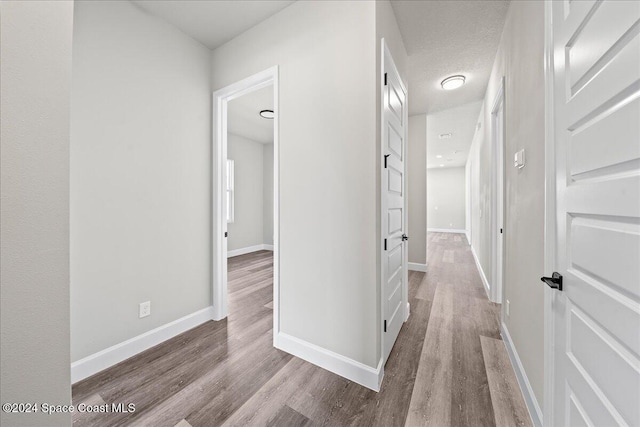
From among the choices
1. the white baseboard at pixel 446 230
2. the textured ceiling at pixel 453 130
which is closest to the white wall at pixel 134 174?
the textured ceiling at pixel 453 130

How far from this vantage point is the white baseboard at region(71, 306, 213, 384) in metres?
1.68

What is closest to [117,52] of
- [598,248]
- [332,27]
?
[332,27]

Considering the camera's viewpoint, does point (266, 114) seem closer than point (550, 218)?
No

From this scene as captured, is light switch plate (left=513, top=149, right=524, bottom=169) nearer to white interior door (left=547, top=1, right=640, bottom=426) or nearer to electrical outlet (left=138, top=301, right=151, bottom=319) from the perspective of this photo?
white interior door (left=547, top=1, right=640, bottom=426)

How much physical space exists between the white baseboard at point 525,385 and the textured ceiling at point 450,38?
264 cm

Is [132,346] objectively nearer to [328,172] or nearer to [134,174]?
[134,174]

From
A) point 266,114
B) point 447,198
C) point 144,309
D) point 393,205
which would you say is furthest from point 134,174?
point 447,198

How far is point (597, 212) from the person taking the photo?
2.46ft

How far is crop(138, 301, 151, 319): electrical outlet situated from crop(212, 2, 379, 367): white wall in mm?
1095

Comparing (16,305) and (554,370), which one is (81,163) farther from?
(554,370)

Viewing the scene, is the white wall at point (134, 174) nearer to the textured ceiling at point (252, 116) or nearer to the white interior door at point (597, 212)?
the textured ceiling at point (252, 116)

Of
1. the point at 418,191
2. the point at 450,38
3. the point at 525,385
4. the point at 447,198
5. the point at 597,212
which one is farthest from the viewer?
the point at 447,198

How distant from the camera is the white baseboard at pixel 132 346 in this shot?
1.68m

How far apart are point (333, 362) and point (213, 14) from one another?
290 cm
